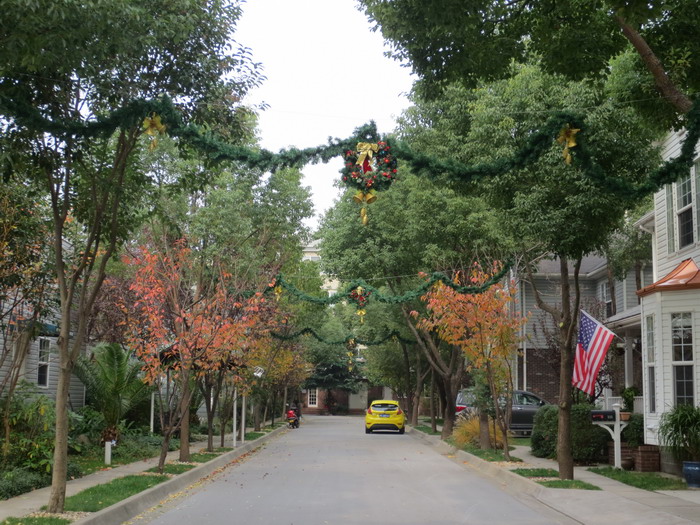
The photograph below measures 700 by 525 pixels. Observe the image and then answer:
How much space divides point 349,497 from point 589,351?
6908 millimetres

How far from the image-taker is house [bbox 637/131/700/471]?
17453mm

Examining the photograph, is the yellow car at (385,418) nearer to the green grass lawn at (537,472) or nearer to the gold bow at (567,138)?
the green grass lawn at (537,472)

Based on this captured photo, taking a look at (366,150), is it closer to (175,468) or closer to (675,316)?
(175,468)

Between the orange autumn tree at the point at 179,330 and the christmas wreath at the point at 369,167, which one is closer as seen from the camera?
the christmas wreath at the point at 369,167

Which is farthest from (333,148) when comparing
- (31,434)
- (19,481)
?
(31,434)

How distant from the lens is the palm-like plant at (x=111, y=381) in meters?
23.1

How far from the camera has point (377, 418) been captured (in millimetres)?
40562

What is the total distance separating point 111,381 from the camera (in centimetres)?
2317

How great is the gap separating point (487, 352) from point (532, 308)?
21.8 meters

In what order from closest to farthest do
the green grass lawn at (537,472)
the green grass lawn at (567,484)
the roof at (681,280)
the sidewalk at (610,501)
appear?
the sidewalk at (610,501) < the green grass lawn at (567,484) < the green grass lawn at (537,472) < the roof at (681,280)

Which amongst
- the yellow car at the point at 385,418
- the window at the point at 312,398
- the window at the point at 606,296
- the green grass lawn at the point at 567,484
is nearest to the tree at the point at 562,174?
the green grass lawn at the point at 567,484

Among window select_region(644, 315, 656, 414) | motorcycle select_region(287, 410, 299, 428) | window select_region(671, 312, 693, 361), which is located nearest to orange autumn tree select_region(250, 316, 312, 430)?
motorcycle select_region(287, 410, 299, 428)

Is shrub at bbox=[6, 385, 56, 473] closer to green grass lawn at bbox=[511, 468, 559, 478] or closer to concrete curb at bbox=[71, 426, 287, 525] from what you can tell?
concrete curb at bbox=[71, 426, 287, 525]

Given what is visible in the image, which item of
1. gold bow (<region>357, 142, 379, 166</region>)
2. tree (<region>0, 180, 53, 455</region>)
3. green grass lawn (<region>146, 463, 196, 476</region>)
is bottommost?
green grass lawn (<region>146, 463, 196, 476</region>)
